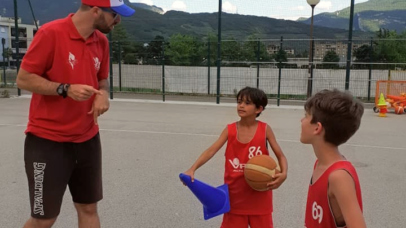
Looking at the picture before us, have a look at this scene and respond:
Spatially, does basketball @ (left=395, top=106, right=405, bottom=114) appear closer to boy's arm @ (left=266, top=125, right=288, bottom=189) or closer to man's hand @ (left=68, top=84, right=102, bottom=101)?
boy's arm @ (left=266, top=125, right=288, bottom=189)

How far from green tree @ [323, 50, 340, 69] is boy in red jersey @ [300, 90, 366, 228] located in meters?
13.4

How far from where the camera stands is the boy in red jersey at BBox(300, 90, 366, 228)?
1.73m

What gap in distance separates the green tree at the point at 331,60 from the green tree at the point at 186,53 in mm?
5358

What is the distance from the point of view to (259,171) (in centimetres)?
271

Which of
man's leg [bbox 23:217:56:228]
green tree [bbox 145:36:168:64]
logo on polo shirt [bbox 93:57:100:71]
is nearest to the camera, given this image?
man's leg [bbox 23:217:56:228]

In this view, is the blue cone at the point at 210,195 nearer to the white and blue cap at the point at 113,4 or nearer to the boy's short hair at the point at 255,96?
the boy's short hair at the point at 255,96

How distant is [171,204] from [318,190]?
103 inches

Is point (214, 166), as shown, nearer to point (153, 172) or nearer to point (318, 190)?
point (153, 172)

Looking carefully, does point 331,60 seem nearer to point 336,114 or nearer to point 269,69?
point 269,69

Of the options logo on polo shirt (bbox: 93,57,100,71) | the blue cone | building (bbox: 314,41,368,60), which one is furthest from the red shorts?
building (bbox: 314,41,368,60)

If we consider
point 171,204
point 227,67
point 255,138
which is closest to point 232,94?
point 227,67

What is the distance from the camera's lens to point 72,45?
2.54 metres

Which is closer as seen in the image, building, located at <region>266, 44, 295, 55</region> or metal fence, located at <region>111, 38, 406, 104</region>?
metal fence, located at <region>111, 38, 406, 104</region>

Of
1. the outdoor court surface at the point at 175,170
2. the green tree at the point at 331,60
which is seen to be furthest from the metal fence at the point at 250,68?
the outdoor court surface at the point at 175,170
